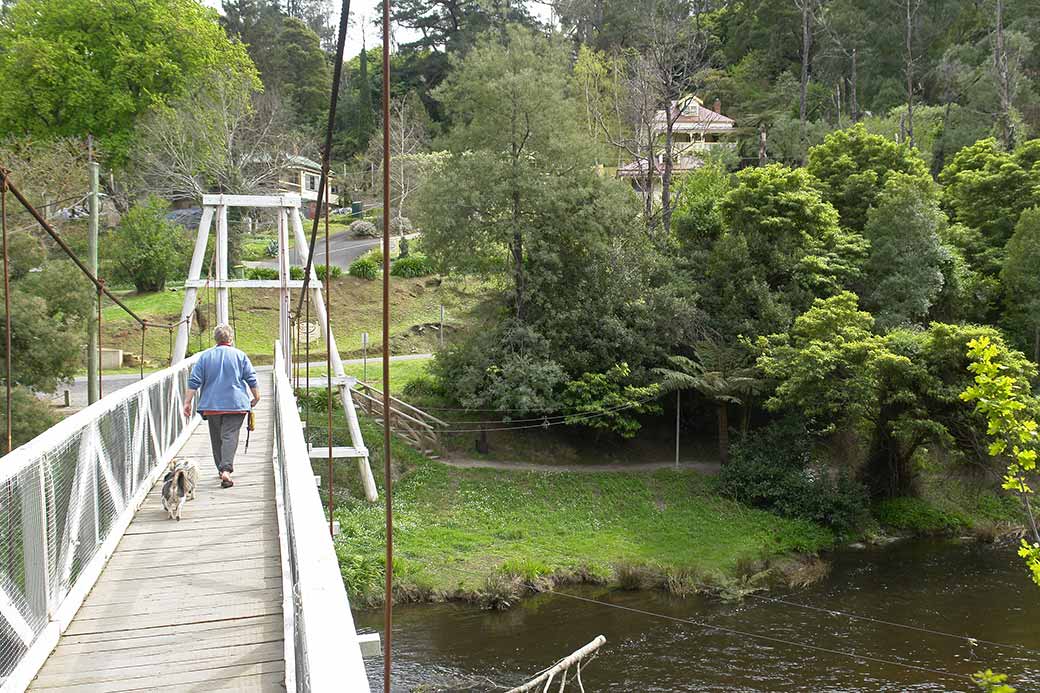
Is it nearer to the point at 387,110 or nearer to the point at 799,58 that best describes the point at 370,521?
the point at 387,110

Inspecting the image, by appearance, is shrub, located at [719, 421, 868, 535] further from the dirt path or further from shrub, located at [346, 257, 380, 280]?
shrub, located at [346, 257, 380, 280]

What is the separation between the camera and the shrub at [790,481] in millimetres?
19719

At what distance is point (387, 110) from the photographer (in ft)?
9.83

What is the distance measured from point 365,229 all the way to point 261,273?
30.9 ft

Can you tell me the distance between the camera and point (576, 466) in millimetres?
21703

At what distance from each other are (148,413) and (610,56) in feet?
122

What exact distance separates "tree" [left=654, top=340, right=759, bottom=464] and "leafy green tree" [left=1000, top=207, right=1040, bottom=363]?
6.97 m

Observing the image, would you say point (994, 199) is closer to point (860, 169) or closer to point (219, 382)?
point (860, 169)

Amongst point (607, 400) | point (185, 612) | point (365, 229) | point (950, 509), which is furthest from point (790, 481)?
point (365, 229)

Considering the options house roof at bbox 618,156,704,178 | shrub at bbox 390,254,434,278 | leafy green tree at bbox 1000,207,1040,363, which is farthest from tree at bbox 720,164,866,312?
shrub at bbox 390,254,434,278

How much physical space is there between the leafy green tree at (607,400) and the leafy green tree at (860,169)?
8.16 meters

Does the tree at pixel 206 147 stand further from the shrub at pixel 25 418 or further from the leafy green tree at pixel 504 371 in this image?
the shrub at pixel 25 418

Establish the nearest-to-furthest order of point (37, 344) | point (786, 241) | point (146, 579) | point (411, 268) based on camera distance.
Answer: point (146, 579) < point (37, 344) < point (786, 241) < point (411, 268)

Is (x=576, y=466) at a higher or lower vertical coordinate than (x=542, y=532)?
higher
